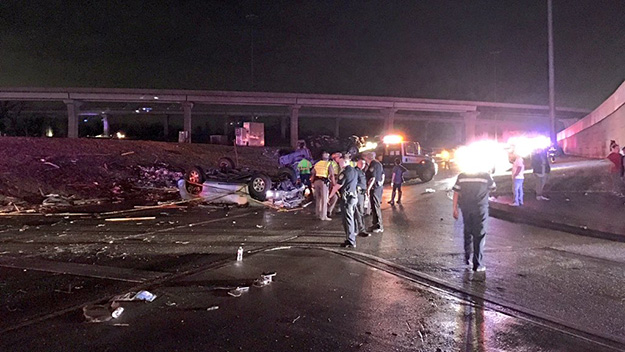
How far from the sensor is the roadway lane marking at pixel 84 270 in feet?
22.2

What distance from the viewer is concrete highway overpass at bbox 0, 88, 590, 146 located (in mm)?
48562

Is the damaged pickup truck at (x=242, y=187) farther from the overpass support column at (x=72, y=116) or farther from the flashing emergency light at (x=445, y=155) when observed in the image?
the overpass support column at (x=72, y=116)

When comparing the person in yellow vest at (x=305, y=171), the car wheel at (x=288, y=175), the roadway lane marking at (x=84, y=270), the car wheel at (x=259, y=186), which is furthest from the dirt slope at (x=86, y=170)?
the roadway lane marking at (x=84, y=270)

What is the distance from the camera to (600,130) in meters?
25.7

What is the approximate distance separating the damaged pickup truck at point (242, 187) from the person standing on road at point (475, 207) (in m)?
8.42

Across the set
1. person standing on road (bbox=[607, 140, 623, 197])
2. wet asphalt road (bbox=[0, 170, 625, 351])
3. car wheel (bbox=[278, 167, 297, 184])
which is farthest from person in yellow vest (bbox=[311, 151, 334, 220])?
person standing on road (bbox=[607, 140, 623, 197])

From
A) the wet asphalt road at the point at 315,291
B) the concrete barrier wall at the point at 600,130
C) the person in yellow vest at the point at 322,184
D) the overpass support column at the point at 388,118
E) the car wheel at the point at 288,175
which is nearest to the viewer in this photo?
the wet asphalt road at the point at 315,291

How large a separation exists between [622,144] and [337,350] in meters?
21.4

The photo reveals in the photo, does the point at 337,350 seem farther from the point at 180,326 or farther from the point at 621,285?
the point at 621,285

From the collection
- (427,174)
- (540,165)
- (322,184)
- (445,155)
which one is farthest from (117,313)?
(445,155)

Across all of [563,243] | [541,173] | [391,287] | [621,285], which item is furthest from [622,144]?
[391,287]

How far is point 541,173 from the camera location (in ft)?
47.9

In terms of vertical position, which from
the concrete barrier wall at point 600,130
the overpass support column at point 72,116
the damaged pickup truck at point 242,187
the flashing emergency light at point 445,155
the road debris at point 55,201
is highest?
the overpass support column at point 72,116

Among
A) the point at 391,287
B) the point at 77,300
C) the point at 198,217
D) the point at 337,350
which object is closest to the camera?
the point at 337,350
